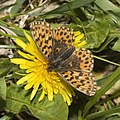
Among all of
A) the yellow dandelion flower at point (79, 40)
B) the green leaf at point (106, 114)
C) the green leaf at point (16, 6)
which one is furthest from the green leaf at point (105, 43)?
the green leaf at point (16, 6)

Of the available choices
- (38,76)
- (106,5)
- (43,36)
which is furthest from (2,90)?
(106,5)

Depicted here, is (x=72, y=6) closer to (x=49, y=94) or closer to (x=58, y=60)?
(x=58, y=60)

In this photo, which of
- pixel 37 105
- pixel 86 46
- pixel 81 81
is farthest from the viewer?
pixel 86 46

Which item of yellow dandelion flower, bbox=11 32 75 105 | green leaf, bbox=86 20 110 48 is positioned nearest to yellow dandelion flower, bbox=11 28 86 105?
yellow dandelion flower, bbox=11 32 75 105

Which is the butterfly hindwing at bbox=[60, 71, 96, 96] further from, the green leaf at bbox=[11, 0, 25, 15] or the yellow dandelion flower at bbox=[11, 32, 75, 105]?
the green leaf at bbox=[11, 0, 25, 15]

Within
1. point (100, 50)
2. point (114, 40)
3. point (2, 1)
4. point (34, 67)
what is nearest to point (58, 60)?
point (34, 67)

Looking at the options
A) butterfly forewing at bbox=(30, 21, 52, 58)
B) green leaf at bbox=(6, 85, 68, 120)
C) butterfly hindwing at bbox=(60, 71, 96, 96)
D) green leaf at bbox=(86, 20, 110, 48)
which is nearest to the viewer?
butterfly hindwing at bbox=(60, 71, 96, 96)

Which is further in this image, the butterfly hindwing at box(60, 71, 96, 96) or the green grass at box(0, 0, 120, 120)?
the green grass at box(0, 0, 120, 120)

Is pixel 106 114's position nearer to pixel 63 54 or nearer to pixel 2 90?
pixel 63 54
